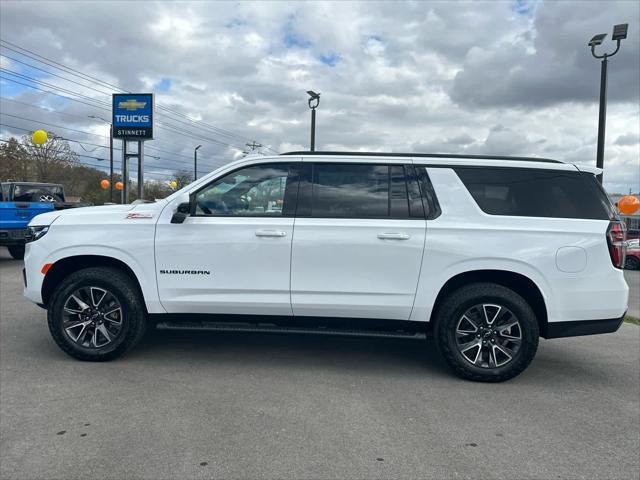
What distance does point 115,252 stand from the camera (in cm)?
449

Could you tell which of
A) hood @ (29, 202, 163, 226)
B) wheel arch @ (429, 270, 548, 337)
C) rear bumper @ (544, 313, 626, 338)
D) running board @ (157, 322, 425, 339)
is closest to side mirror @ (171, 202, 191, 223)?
hood @ (29, 202, 163, 226)

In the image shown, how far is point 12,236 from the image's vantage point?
1151 centimetres

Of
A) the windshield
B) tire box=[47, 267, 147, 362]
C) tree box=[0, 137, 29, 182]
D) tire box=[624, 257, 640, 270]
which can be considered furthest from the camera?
tree box=[0, 137, 29, 182]

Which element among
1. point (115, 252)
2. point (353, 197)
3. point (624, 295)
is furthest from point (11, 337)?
point (624, 295)

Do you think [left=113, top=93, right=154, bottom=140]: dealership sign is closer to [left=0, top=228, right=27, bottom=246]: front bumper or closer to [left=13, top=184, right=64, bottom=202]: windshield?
[left=13, top=184, right=64, bottom=202]: windshield

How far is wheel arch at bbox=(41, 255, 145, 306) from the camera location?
182 inches

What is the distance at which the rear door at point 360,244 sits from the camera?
429 cm

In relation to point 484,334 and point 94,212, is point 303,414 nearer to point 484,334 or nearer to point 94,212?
point 484,334

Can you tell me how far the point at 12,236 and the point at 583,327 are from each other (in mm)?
11998

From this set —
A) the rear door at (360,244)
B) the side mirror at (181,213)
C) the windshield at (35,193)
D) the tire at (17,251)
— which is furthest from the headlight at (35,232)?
the tire at (17,251)

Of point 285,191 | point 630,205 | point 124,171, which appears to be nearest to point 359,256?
point 285,191

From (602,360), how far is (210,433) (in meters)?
4.27

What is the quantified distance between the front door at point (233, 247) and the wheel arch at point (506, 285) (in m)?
1.42

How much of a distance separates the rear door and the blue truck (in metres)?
9.71
